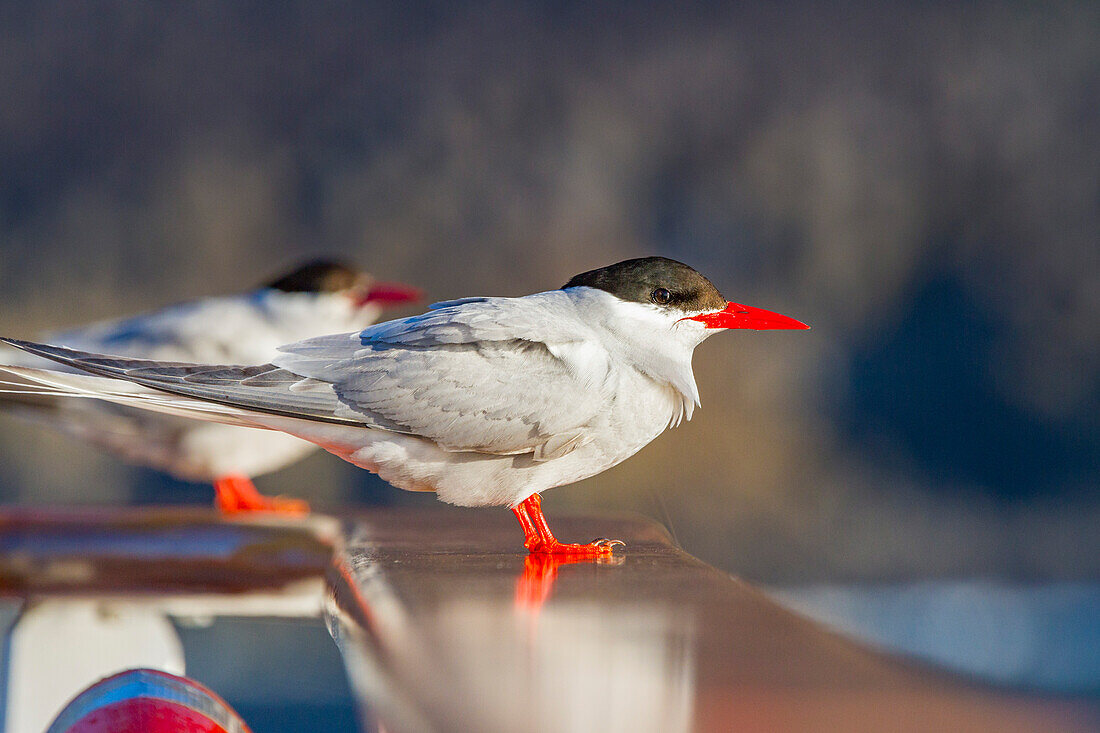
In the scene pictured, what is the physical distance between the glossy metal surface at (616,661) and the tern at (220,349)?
1066mm

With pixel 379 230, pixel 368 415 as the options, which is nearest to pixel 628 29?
pixel 379 230


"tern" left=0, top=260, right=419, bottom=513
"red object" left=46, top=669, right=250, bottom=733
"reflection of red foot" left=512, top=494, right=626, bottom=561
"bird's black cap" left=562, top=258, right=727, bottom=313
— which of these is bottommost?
"red object" left=46, top=669, right=250, bottom=733

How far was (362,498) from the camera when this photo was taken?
3453 millimetres

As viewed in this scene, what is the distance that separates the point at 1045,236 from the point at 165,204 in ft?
9.17

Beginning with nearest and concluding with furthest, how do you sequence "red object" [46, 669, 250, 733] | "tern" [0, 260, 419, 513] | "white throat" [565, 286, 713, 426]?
"red object" [46, 669, 250, 733], "white throat" [565, 286, 713, 426], "tern" [0, 260, 419, 513]

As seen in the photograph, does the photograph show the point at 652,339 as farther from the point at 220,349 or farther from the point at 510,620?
the point at 220,349

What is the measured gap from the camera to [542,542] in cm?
107

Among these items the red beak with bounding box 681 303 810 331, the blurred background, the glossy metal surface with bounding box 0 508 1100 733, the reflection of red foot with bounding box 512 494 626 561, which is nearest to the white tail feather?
the glossy metal surface with bounding box 0 508 1100 733

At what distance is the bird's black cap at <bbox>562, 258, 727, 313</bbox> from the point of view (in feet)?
3.41

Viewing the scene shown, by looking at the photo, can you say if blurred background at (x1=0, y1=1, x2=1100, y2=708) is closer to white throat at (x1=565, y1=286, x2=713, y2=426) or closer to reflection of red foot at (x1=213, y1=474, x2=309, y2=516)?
reflection of red foot at (x1=213, y1=474, x2=309, y2=516)

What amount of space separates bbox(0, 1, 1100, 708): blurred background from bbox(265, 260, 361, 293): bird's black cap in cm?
117

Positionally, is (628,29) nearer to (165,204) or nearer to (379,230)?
(379,230)

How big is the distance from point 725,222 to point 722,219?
0.05 ft

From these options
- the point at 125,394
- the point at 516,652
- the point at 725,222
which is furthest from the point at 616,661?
the point at 725,222
